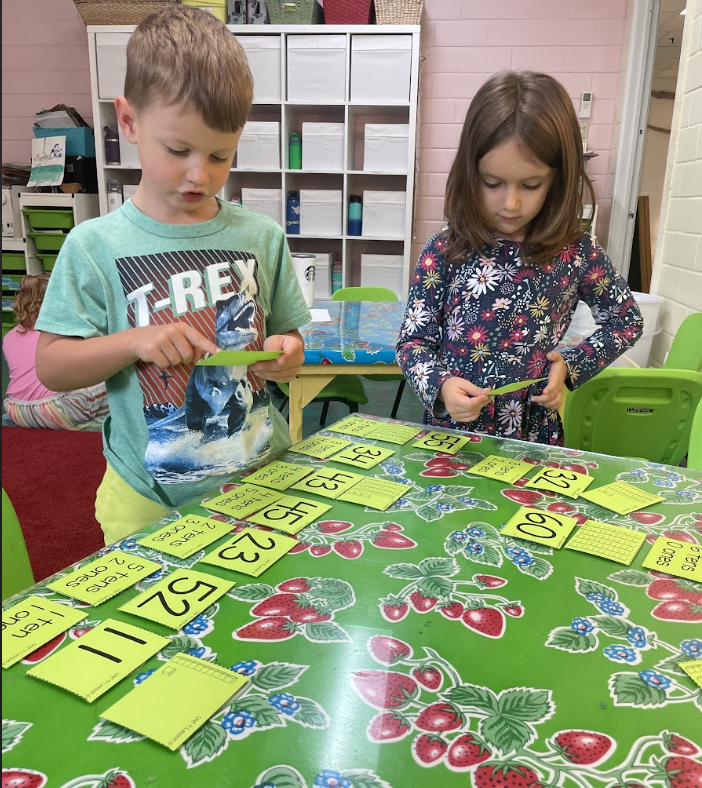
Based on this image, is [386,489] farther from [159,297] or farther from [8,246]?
[8,246]

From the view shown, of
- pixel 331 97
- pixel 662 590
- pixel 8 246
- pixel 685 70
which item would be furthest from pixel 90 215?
pixel 662 590

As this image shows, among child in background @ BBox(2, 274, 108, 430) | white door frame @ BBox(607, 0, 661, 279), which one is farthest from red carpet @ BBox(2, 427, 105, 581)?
white door frame @ BBox(607, 0, 661, 279)

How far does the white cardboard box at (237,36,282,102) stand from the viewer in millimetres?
3990

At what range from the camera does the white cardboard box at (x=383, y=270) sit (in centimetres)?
427

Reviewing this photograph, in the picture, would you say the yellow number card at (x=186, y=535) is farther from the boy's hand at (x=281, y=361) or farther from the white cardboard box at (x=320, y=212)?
the white cardboard box at (x=320, y=212)

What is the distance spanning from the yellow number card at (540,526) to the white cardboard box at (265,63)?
3.70 meters

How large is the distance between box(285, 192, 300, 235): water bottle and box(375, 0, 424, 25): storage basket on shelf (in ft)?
3.70

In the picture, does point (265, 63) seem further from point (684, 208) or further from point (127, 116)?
point (127, 116)

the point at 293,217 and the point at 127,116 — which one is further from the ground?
the point at 127,116

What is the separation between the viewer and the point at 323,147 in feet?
13.5

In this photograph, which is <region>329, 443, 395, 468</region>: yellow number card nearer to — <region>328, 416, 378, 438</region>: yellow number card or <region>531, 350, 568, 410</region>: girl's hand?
<region>328, 416, 378, 438</region>: yellow number card

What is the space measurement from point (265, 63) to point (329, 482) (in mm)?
3727

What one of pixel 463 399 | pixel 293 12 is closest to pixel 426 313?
pixel 463 399

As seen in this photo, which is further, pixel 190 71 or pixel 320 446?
pixel 320 446
